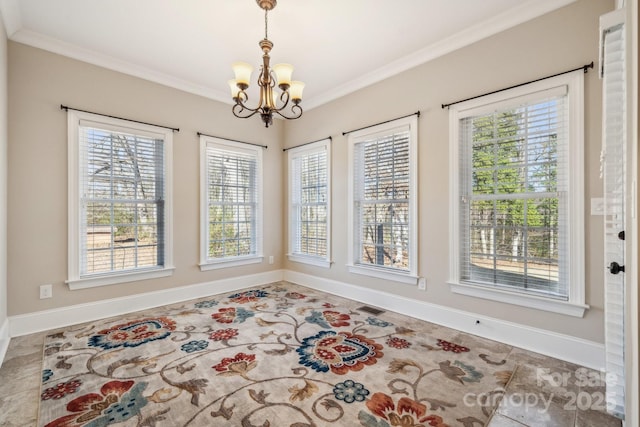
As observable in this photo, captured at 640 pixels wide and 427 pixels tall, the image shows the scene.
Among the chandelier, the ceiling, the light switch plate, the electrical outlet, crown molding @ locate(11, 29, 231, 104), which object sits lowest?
the electrical outlet

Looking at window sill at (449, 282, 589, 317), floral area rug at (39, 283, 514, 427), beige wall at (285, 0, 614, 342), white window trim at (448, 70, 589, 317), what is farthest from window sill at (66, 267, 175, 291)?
→ white window trim at (448, 70, 589, 317)

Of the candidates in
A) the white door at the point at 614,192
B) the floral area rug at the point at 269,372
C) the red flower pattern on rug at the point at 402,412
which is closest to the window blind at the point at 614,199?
the white door at the point at 614,192

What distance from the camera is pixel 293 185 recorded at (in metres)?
4.79

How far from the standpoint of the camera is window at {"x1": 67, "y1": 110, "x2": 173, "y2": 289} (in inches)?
123

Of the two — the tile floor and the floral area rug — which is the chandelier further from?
the tile floor

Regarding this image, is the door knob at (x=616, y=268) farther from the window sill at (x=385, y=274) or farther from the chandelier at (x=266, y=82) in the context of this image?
the chandelier at (x=266, y=82)

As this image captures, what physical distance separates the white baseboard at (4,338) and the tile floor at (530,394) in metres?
0.04

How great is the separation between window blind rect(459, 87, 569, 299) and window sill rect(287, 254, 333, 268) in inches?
72.8

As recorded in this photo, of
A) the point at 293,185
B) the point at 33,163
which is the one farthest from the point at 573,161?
the point at 33,163

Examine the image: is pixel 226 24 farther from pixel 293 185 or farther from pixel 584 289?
pixel 584 289

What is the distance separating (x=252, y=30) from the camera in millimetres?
2787

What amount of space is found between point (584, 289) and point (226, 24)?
3.62m

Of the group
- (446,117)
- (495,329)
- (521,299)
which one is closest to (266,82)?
(446,117)

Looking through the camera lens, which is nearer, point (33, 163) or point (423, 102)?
point (33, 163)
